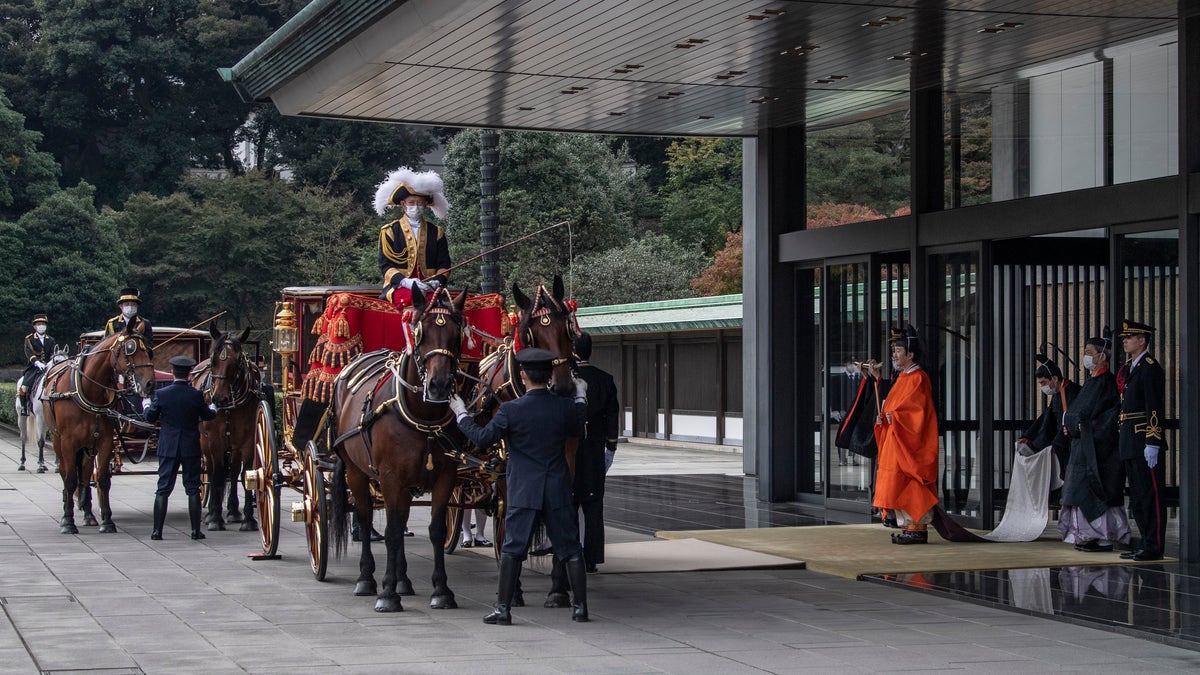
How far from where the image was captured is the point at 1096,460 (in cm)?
1124

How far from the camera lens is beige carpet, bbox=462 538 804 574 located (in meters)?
10.7

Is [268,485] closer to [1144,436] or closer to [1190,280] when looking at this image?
[1144,436]

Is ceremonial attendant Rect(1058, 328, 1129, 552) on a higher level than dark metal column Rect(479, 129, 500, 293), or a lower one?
lower

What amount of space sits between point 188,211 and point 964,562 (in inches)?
1684

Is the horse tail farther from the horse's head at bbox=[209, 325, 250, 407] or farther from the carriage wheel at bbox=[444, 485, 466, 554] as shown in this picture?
the horse's head at bbox=[209, 325, 250, 407]

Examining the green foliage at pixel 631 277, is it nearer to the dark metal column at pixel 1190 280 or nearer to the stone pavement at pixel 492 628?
the stone pavement at pixel 492 628

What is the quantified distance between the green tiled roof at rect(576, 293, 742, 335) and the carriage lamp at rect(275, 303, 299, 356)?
48.7 ft

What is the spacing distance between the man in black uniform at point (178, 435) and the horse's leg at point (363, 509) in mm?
3807

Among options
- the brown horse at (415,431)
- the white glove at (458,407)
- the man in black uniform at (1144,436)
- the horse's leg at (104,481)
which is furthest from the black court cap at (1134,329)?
the horse's leg at (104,481)

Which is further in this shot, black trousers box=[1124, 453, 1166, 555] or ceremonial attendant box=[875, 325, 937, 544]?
ceremonial attendant box=[875, 325, 937, 544]

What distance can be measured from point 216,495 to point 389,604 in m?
5.65

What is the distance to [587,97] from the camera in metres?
14.6

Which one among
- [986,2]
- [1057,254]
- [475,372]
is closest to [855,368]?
[1057,254]

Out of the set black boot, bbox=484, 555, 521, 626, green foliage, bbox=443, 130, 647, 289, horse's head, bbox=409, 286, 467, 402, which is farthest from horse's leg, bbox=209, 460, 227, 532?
green foliage, bbox=443, 130, 647, 289
